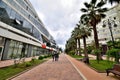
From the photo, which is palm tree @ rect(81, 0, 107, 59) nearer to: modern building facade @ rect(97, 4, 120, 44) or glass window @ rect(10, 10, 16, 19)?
glass window @ rect(10, 10, 16, 19)

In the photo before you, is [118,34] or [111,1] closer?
[111,1]

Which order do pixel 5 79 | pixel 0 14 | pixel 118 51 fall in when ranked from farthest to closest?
1. pixel 0 14
2. pixel 118 51
3. pixel 5 79

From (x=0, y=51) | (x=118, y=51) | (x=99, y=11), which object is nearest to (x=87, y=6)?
(x=99, y=11)

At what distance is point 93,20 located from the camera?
26.2 m

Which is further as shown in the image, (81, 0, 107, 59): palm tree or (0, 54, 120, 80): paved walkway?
(81, 0, 107, 59): palm tree

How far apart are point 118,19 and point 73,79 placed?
50.2m

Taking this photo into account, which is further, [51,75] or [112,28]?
[112,28]

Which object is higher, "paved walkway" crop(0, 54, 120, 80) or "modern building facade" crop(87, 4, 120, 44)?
"modern building facade" crop(87, 4, 120, 44)

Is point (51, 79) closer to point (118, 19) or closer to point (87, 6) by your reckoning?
point (87, 6)

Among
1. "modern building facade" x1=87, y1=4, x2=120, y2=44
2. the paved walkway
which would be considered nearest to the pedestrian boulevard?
the paved walkway

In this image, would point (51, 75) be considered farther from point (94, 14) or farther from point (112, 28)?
point (112, 28)

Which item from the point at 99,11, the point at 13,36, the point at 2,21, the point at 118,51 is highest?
the point at 99,11

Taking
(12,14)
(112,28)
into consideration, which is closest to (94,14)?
(12,14)

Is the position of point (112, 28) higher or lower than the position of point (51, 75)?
higher
